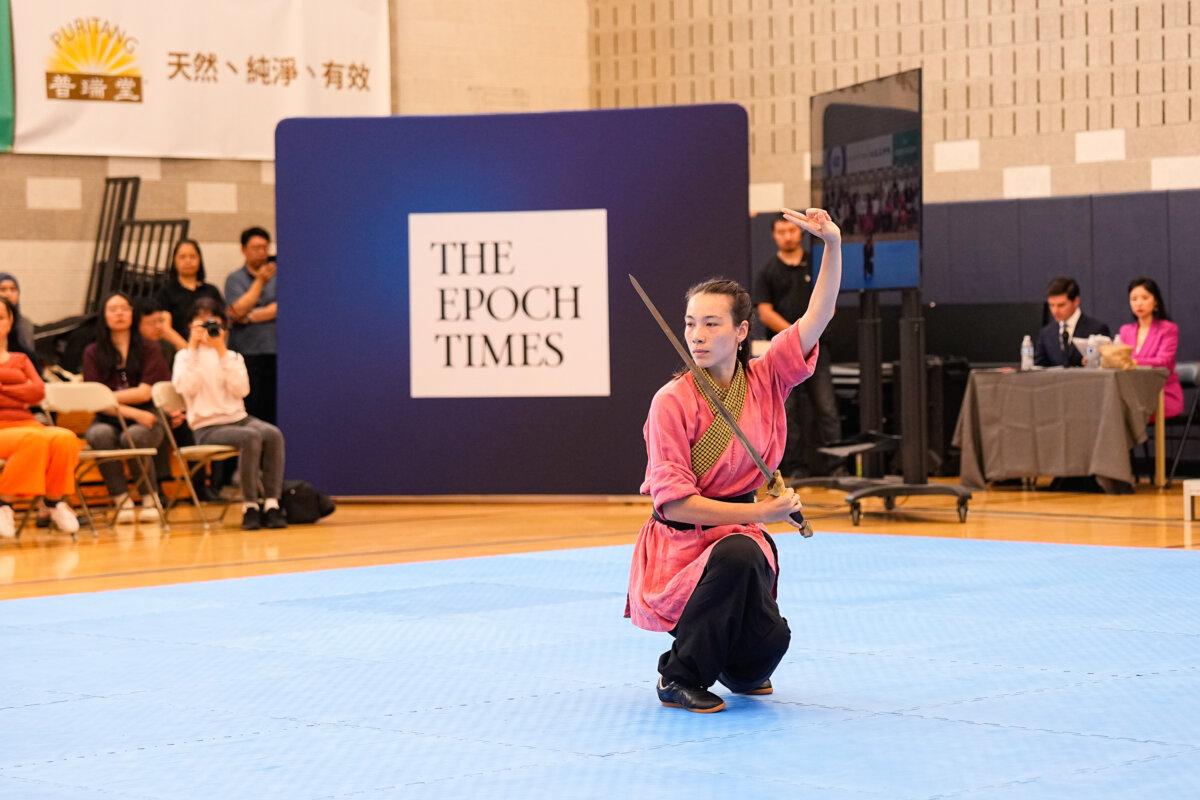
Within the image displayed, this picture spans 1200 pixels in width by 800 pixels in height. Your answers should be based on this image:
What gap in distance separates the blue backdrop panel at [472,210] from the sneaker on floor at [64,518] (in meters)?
2.08

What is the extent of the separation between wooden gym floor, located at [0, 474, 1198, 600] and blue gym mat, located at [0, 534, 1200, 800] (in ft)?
2.60

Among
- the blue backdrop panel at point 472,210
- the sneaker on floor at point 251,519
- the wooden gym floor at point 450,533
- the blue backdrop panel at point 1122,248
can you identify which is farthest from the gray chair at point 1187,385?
the sneaker on floor at point 251,519

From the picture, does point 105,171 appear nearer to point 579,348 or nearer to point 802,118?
point 579,348

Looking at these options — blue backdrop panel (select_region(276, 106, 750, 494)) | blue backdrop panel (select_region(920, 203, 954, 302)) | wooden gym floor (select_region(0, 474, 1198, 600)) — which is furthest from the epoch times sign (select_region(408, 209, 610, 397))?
blue backdrop panel (select_region(920, 203, 954, 302))

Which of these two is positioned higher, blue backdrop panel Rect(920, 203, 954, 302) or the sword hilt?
blue backdrop panel Rect(920, 203, 954, 302)

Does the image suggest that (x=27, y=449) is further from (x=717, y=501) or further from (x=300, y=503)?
(x=717, y=501)

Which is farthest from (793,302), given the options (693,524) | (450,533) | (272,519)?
(693,524)

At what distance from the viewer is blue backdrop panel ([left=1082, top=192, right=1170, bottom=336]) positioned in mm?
11883

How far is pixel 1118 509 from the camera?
9.31 meters

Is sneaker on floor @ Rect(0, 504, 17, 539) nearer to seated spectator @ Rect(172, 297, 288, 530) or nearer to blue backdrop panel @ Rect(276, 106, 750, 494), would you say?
seated spectator @ Rect(172, 297, 288, 530)

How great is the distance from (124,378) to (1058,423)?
5.64m

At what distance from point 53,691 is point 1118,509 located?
6.56 m

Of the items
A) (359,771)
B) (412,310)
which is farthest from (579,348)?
(359,771)

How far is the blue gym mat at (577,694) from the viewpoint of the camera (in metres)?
3.27
